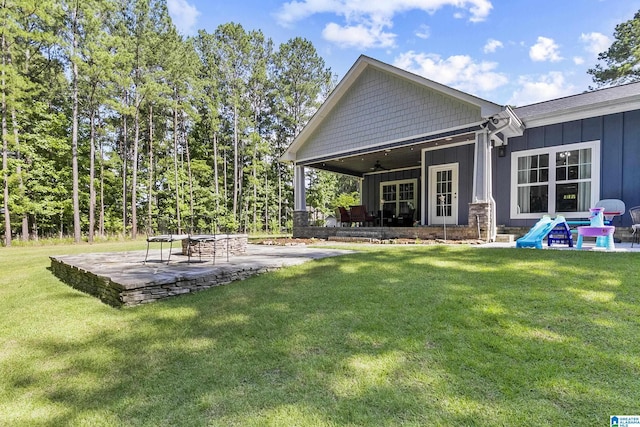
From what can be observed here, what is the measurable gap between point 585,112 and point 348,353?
30.2 feet

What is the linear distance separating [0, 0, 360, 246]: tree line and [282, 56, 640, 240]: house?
11.0 m

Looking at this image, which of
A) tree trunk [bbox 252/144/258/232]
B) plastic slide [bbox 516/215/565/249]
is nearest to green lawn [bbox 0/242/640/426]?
plastic slide [bbox 516/215/565/249]

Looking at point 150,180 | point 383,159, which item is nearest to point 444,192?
point 383,159

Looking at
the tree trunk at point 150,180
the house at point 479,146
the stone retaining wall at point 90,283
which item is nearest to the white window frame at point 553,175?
the house at point 479,146

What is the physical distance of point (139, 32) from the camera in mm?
17312

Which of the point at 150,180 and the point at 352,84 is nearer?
the point at 352,84

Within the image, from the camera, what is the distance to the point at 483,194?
8297 mm

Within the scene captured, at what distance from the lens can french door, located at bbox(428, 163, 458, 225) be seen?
10.4 meters

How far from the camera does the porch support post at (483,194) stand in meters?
8.16

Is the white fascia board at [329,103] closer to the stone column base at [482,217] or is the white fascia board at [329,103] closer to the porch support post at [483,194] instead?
the porch support post at [483,194]

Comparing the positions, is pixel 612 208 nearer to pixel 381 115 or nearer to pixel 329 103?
pixel 381 115

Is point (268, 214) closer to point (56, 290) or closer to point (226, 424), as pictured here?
point (56, 290)

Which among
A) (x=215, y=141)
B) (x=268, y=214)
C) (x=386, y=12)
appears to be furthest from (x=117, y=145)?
(x=386, y=12)

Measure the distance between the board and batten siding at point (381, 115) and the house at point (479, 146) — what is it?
3 centimetres
